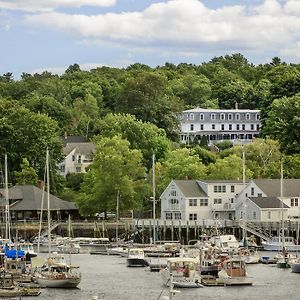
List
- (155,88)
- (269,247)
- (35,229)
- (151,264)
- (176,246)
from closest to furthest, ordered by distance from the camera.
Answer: (151,264)
(176,246)
(269,247)
(35,229)
(155,88)

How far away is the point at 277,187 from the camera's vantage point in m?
126

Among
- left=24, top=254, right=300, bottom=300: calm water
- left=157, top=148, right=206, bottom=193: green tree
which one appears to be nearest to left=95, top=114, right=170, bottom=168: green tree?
left=157, top=148, right=206, bottom=193: green tree

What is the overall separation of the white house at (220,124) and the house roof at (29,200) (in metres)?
50.4

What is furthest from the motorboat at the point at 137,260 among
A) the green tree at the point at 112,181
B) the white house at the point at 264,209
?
the green tree at the point at 112,181

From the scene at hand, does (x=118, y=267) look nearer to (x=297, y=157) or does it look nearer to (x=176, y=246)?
(x=176, y=246)

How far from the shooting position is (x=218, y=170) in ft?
447

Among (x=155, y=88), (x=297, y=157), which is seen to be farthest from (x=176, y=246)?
(x=155, y=88)

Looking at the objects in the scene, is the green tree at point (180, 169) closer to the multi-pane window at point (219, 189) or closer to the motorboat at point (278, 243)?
the multi-pane window at point (219, 189)

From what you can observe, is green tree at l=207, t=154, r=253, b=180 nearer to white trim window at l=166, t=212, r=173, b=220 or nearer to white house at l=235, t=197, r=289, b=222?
white trim window at l=166, t=212, r=173, b=220

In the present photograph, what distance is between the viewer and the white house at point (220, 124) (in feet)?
604

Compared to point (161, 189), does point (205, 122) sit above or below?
above

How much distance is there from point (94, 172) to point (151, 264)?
114ft

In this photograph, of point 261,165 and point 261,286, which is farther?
point 261,165

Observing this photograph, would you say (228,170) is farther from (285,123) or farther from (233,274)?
(233,274)
